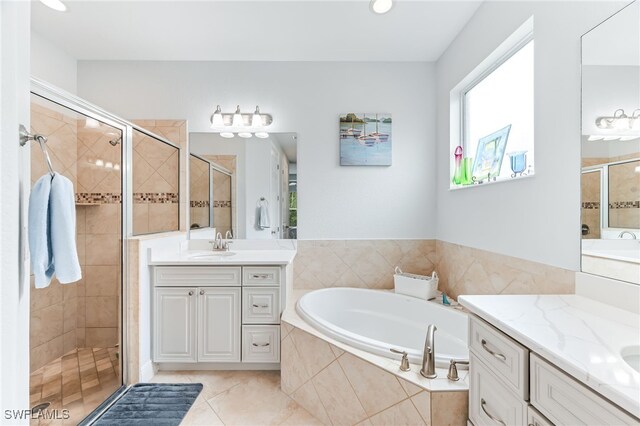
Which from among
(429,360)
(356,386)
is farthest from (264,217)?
(429,360)

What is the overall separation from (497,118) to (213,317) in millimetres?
2492

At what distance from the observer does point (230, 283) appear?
2100mm

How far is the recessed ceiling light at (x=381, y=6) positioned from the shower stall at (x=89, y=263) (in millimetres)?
1873

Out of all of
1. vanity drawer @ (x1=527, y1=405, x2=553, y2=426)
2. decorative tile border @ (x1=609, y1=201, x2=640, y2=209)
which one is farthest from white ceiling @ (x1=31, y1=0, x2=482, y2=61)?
vanity drawer @ (x1=527, y1=405, x2=553, y2=426)

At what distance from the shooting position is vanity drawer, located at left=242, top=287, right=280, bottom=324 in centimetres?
210

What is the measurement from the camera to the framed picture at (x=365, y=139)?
2680 millimetres

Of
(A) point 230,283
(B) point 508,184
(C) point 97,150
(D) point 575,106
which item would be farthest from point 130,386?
(D) point 575,106

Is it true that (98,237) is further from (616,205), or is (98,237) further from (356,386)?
(616,205)

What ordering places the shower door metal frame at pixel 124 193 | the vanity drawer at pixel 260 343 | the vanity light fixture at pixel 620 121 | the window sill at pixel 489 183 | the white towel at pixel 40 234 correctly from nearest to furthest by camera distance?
the vanity light fixture at pixel 620 121 → the white towel at pixel 40 234 → the window sill at pixel 489 183 → the shower door metal frame at pixel 124 193 → the vanity drawer at pixel 260 343

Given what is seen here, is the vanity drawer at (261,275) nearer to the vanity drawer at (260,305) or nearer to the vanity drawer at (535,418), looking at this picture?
the vanity drawer at (260,305)

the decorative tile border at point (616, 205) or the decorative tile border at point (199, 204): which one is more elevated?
the decorative tile border at point (199, 204)

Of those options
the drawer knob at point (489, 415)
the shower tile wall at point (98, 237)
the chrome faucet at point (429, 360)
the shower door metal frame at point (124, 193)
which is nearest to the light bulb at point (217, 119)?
the shower door metal frame at point (124, 193)

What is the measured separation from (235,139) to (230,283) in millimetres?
1354

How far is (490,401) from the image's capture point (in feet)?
3.44
